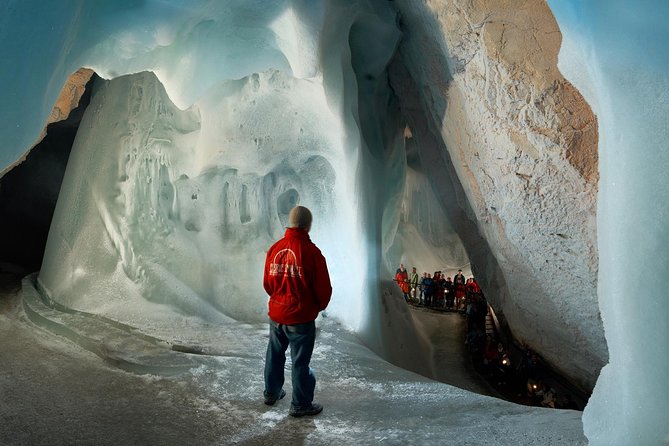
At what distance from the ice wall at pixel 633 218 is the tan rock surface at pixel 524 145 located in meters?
2.49

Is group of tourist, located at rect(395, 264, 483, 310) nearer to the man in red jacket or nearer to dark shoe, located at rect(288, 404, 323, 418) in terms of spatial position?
dark shoe, located at rect(288, 404, 323, 418)

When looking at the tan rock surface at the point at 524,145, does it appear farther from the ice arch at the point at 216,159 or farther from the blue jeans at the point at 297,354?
the blue jeans at the point at 297,354

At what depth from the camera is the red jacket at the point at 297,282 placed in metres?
2.92

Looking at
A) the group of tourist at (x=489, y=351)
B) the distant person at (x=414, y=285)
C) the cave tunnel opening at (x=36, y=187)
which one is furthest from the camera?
the distant person at (x=414, y=285)

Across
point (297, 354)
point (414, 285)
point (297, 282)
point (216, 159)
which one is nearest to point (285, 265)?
point (297, 282)

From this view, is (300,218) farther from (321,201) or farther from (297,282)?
(321,201)

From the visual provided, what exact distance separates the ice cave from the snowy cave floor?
21 mm

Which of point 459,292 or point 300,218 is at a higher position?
point 300,218

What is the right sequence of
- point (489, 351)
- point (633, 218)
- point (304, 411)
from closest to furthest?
point (633, 218)
point (304, 411)
point (489, 351)

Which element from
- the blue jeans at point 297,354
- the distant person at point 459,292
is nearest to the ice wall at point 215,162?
the blue jeans at point 297,354

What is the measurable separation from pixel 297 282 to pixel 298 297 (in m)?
0.08

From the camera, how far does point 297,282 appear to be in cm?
294

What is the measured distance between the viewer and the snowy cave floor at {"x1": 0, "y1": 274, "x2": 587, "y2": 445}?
9.13ft

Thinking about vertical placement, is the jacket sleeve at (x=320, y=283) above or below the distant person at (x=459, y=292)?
above
